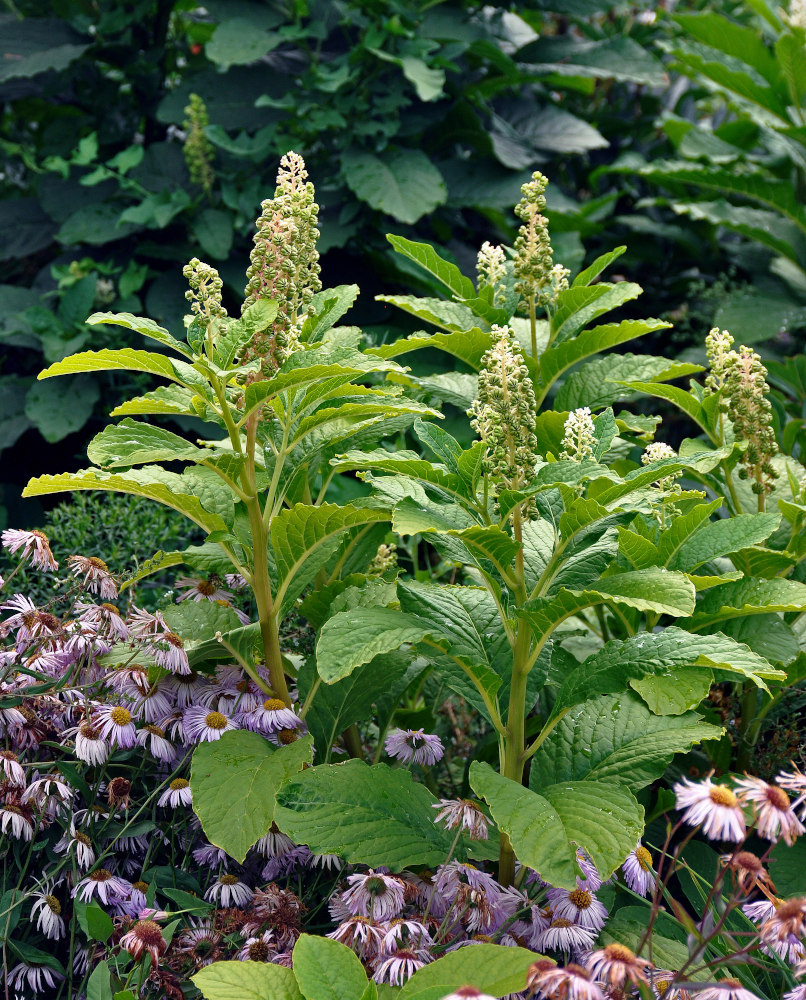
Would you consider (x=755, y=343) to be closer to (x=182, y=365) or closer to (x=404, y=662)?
(x=404, y=662)

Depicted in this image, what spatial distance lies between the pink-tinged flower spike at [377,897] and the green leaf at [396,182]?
220 cm

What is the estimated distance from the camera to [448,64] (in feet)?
10.4

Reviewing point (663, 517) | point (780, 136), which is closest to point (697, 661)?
point (663, 517)

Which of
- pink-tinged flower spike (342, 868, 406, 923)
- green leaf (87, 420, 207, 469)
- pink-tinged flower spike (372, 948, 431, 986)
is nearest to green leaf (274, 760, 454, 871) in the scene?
pink-tinged flower spike (342, 868, 406, 923)

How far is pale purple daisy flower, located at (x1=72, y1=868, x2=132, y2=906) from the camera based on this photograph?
3.95ft

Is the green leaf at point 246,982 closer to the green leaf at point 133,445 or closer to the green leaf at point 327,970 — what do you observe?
the green leaf at point 327,970

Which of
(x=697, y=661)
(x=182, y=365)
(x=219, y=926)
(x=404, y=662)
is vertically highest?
(x=182, y=365)

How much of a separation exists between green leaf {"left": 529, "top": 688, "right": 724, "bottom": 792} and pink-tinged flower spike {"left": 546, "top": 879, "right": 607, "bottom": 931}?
0.49 ft

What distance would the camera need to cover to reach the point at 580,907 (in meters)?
1.16

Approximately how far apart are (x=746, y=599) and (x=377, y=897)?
28.0 inches

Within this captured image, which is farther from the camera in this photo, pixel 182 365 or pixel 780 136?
pixel 780 136

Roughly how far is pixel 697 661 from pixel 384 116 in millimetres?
2657

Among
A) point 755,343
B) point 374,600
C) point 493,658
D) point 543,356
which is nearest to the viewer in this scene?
point 493,658

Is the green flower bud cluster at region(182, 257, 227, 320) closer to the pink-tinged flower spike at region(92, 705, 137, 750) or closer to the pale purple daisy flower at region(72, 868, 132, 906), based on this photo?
the pink-tinged flower spike at region(92, 705, 137, 750)
